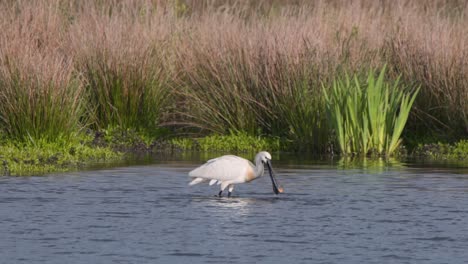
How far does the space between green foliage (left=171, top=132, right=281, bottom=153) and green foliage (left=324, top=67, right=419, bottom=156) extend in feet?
4.50

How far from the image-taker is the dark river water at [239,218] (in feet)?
35.0

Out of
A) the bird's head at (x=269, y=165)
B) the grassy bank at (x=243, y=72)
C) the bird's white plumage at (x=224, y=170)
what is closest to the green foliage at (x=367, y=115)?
the grassy bank at (x=243, y=72)

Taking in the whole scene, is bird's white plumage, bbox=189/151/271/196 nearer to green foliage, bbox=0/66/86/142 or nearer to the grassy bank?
green foliage, bbox=0/66/86/142

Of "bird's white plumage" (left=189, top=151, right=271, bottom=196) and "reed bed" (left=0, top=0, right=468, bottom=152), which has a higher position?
"reed bed" (left=0, top=0, right=468, bottom=152)

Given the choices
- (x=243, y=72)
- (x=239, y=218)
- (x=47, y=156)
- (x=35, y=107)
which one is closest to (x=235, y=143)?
(x=243, y=72)

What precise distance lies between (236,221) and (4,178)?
179 inches

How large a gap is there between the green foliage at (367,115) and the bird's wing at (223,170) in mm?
4941

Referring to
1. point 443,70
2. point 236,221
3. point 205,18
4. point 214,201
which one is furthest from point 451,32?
point 236,221

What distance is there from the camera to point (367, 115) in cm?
1945

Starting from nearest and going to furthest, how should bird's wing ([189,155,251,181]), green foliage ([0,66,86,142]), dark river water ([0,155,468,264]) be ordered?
dark river water ([0,155,468,264]) → bird's wing ([189,155,251,181]) → green foliage ([0,66,86,142])

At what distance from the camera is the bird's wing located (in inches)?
567

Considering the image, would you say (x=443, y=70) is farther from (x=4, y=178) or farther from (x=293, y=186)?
(x=4, y=178)

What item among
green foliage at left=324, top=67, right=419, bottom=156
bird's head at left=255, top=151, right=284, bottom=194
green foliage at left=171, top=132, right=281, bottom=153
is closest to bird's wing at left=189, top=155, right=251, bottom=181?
bird's head at left=255, top=151, right=284, bottom=194

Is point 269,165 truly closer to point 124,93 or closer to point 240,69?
point 240,69
